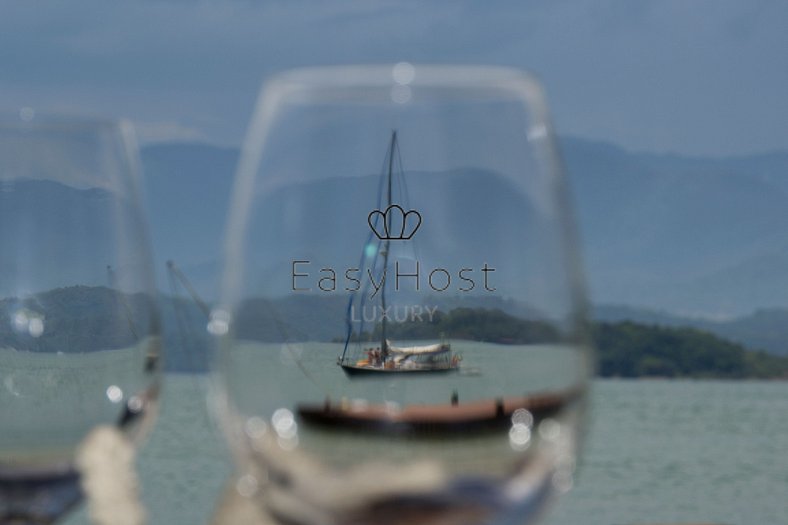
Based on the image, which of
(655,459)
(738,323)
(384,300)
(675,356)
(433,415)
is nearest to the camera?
(433,415)

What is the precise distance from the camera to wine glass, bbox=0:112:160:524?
94 centimetres

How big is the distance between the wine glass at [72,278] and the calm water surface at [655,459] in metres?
11.8

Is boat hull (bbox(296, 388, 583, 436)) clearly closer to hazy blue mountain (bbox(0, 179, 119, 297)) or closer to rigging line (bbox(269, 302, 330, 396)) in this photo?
rigging line (bbox(269, 302, 330, 396))

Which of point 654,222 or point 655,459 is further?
point 654,222

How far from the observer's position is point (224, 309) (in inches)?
27.1

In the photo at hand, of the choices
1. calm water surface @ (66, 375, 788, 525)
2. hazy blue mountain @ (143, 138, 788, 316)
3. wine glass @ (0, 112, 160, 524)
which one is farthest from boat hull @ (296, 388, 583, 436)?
hazy blue mountain @ (143, 138, 788, 316)

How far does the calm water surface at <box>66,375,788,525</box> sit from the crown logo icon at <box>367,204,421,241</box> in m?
12.1

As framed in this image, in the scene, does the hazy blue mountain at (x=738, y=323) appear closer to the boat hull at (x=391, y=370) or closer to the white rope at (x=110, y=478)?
the white rope at (x=110, y=478)

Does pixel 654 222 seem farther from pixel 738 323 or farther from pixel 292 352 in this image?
pixel 292 352

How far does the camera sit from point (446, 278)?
2.42 ft

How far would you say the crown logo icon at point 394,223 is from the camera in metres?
0.73

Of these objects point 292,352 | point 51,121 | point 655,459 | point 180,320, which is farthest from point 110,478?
point 655,459

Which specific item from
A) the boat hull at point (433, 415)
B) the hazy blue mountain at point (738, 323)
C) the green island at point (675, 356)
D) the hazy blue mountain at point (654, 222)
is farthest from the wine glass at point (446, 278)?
the hazy blue mountain at point (654, 222)

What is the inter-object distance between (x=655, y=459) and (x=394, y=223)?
24917 mm
